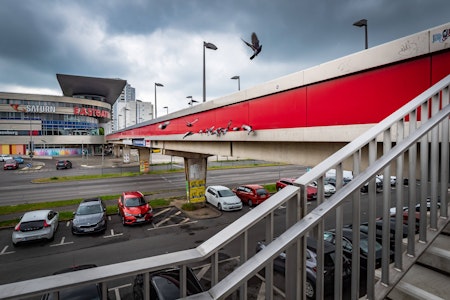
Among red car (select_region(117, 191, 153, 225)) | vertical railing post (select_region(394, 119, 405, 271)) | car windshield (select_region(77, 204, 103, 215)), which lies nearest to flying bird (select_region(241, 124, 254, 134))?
vertical railing post (select_region(394, 119, 405, 271))

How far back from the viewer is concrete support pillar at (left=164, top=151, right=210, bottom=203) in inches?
736

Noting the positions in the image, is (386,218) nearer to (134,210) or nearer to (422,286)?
(422,286)

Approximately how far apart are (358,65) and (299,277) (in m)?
3.46

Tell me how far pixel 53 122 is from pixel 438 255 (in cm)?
7758

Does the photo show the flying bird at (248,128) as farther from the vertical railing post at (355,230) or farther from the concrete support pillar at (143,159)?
the concrete support pillar at (143,159)

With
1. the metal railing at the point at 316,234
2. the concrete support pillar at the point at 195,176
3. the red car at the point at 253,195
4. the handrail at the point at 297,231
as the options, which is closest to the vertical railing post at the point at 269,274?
the metal railing at the point at 316,234

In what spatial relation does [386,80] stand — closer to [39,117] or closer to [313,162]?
[313,162]

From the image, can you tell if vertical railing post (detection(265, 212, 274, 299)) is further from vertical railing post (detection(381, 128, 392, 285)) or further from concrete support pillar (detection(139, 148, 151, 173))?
concrete support pillar (detection(139, 148, 151, 173))

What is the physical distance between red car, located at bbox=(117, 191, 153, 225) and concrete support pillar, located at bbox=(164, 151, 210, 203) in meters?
3.81

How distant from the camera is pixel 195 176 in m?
19.0

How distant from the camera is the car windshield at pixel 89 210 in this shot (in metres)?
14.1

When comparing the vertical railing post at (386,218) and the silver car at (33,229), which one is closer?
the vertical railing post at (386,218)

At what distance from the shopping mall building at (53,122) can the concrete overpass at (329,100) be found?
6000 cm

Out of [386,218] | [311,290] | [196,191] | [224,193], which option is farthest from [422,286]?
[196,191]
